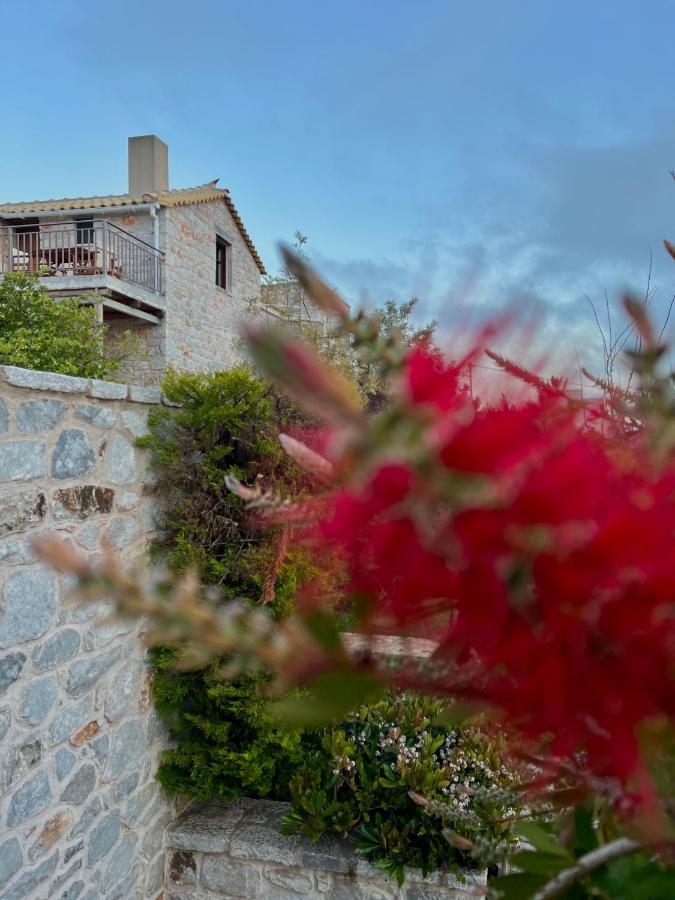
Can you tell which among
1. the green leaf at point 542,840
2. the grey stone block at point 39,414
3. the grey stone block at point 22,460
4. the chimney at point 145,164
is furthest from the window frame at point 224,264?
the green leaf at point 542,840

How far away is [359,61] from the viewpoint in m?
5.09

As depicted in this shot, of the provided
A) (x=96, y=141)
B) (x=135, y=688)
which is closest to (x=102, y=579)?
(x=135, y=688)

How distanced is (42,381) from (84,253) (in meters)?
11.9

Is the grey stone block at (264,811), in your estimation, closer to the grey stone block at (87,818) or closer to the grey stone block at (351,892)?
the grey stone block at (351,892)

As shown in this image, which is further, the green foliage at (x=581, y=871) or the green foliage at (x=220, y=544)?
the green foliage at (x=220, y=544)

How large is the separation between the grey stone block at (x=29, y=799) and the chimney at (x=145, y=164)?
41.6 ft

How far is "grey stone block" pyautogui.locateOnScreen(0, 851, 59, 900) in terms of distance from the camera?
6.58ft

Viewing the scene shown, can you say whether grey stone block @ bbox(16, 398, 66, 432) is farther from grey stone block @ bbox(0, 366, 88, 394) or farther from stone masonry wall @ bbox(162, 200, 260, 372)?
stone masonry wall @ bbox(162, 200, 260, 372)

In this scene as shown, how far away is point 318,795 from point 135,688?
91cm

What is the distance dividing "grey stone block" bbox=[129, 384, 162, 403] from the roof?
1015 cm

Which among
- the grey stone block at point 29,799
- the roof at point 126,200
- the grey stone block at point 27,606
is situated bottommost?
the grey stone block at point 29,799

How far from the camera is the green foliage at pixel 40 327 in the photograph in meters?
6.59

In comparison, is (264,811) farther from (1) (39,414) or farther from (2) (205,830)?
(1) (39,414)

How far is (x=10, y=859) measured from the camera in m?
1.99
